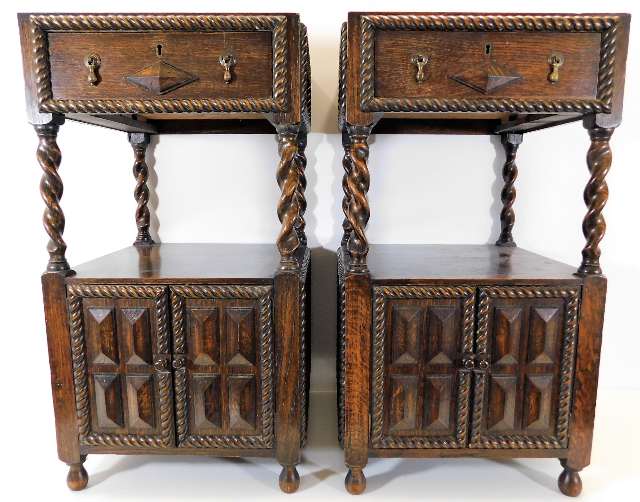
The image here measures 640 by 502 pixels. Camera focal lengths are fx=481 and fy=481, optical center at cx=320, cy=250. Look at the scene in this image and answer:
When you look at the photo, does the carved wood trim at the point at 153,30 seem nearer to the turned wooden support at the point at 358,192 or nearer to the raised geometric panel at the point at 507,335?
the turned wooden support at the point at 358,192

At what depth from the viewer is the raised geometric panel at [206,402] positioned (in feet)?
5.28

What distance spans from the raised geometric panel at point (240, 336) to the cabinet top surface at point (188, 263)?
0.11 m

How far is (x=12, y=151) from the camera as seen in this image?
2.22 meters

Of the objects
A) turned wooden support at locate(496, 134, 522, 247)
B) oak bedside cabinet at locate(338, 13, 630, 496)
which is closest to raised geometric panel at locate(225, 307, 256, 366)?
oak bedside cabinet at locate(338, 13, 630, 496)

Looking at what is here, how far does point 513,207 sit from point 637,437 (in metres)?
1.09

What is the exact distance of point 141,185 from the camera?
217cm

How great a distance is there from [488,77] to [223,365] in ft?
4.04

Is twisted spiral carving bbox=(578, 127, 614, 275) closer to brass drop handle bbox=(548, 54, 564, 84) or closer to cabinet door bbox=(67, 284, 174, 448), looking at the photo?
brass drop handle bbox=(548, 54, 564, 84)

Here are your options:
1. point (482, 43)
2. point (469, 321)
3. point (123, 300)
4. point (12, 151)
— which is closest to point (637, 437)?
point (469, 321)

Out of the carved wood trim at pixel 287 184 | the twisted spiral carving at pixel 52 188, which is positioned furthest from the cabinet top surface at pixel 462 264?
the twisted spiral carving at pixel 52 188

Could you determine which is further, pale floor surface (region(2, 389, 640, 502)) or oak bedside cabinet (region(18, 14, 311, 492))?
pale floor surface (region(2, 389, 640, 502))

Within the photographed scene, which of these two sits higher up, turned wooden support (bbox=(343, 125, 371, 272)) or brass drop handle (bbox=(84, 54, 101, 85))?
brass drop handle (bbox=(84, 54, 101, 85))

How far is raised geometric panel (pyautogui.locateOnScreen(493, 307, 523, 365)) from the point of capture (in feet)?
5.15

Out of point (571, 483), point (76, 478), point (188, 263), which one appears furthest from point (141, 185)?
point (571, 483)
